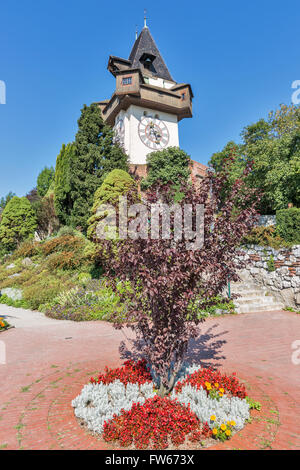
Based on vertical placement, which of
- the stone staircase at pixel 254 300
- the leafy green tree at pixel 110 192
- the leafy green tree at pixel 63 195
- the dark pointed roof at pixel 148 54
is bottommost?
the stone staircase at pixel 254 300

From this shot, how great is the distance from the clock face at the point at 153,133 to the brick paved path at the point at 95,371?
2055 centimetres

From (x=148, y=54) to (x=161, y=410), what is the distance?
32.5 meters

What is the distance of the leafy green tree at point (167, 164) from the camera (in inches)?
861

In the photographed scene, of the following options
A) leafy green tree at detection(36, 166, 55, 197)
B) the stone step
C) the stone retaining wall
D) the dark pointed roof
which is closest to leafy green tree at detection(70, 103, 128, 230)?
the stone retaining wall

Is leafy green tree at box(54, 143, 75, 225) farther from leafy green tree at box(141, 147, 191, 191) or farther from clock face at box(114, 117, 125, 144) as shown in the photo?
leafy green tree at box(141, 147, 191, 191)

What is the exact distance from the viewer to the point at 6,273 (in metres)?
16.4

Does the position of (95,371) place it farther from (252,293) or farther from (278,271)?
(278,271)

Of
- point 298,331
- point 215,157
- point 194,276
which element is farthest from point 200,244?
point 215,157

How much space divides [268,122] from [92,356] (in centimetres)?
2194

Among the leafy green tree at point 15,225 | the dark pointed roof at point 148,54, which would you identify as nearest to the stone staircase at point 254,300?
the leafy green tree at point 15,225

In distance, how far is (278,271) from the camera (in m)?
9.78

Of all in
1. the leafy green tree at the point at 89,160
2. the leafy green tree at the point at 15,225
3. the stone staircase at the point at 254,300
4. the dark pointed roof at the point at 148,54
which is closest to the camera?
the stone staircase at the point at 254,300

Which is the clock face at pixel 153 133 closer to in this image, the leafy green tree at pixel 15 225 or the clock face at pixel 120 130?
the clock face at pixel 120 130

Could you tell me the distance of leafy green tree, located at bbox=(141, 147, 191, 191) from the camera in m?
21.9
